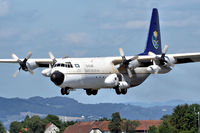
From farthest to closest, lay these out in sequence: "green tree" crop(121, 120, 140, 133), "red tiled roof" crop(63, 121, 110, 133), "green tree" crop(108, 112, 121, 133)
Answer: "red tiled roof" crop(63, 121, 110, 133)
"green tree" crop(121, 120, 140, 133)
"green tree" crop(108, 112, 121, 133)

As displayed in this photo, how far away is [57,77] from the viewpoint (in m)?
60.0

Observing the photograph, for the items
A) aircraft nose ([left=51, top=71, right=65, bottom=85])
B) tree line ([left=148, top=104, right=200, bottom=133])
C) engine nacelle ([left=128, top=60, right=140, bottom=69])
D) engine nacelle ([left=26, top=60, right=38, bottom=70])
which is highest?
tree line ([left=148, top=104, right=200, bottom=133])

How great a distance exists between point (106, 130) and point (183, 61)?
108233 millimetres

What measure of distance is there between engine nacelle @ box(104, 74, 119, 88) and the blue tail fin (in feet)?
29.4

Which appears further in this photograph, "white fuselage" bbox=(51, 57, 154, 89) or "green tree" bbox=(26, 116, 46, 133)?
"green tree" bbox=(26, 116, 46, 133)

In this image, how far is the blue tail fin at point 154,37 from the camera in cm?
7394

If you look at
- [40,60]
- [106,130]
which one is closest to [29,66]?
[40,60]

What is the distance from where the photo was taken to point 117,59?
6756 centimetres

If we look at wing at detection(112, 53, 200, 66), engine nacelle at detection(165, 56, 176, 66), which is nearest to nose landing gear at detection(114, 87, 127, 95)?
wing at detection(112, 53, 200, 66)

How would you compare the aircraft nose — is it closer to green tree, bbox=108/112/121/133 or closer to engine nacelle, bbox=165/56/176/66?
engine nacelle, bbox=165/56/176/66

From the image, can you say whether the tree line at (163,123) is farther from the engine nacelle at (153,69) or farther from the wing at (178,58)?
the engine nacelle at (153,69)

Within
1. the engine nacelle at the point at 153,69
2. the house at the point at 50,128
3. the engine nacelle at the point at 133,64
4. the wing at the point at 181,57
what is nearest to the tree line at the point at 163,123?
the house at the point at 50,128

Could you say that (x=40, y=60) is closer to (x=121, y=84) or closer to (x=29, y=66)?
(x=29, y=66)

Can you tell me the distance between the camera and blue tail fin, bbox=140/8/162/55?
7394cm
